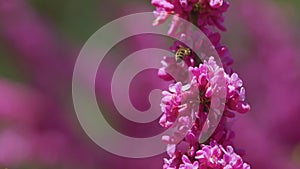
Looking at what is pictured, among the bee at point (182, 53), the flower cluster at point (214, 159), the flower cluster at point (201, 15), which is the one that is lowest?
the flower cluster at point (214, 159)

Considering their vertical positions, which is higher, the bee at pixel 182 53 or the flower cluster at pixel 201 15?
the flower cluster at pixel 201 15

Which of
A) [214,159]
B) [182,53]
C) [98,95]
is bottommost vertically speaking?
[214,159]

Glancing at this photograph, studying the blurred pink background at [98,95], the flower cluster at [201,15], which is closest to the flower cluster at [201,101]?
the flower cluster at [201,15]

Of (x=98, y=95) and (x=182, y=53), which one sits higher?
(x=98, y=95)

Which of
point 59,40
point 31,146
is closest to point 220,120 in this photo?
point 31,146

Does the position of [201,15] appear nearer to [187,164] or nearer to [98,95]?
[187,164]

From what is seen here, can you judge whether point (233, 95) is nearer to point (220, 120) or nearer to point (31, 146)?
point (220, 120)

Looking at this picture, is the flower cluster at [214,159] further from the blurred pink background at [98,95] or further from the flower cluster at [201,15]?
the blurred pink background at [98,95]

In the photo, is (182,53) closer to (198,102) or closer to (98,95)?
(198,102)

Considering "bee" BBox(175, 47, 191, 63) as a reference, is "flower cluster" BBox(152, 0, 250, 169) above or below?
below

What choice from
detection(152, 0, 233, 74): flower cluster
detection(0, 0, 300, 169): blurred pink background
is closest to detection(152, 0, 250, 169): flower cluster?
detection(152, 0, 233, 74): flower cluster

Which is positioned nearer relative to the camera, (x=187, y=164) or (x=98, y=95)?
(x=187, y=164)

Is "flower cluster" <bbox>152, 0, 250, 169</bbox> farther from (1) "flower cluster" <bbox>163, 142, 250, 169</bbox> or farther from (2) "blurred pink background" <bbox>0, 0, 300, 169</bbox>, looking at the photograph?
(2) "blurred pink background" <bbox>0, 0, 300, 169</bbox>

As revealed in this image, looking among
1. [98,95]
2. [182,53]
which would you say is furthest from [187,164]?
[98,95]
